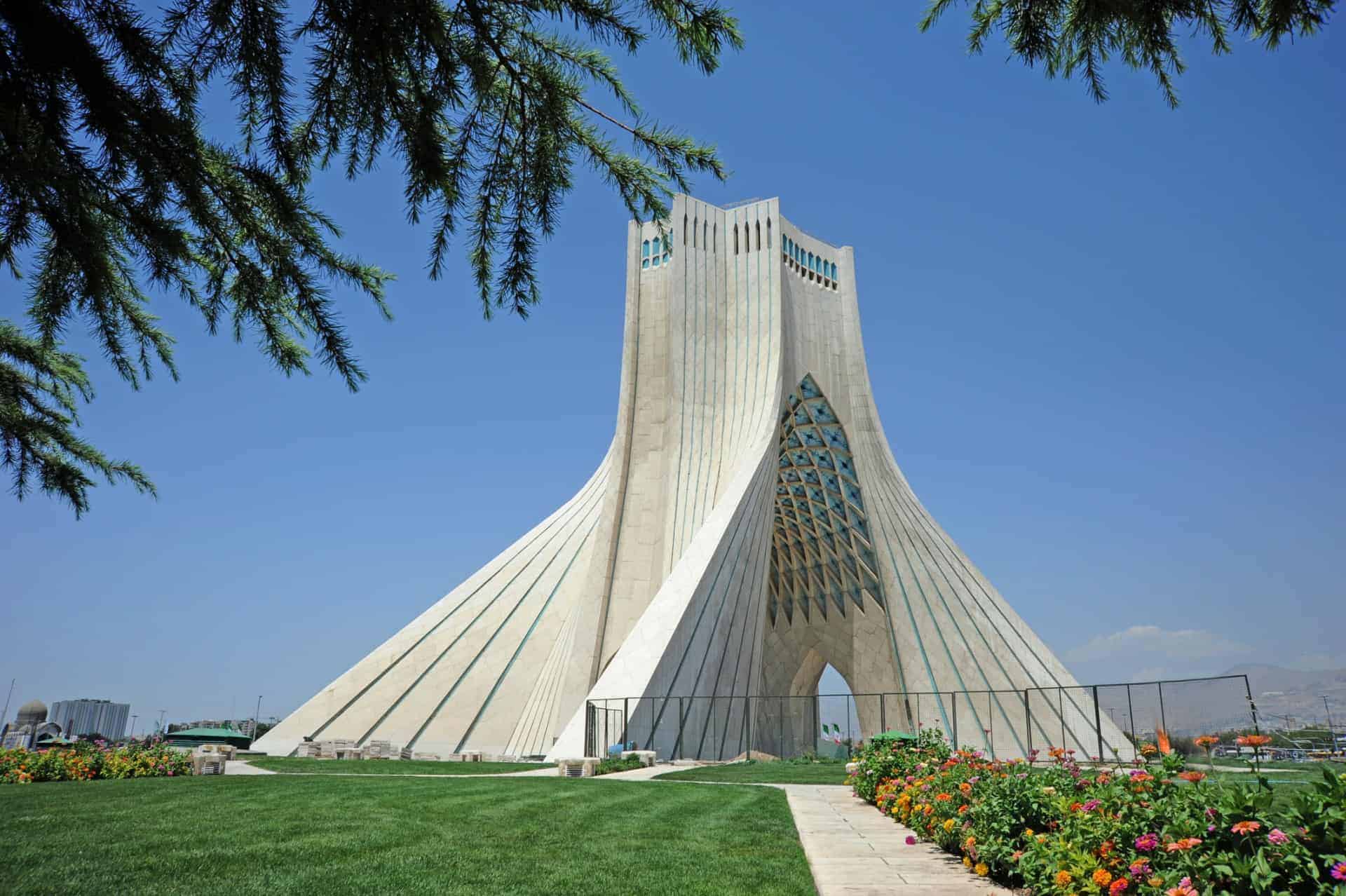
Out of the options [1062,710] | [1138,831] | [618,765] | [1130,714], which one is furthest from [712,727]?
[1138,831]

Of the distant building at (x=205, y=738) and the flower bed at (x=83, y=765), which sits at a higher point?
the flower bed at (x=83, y=765)

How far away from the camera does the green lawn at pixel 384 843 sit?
4.40 meters

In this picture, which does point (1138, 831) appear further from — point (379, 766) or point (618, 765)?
point (379, 766)

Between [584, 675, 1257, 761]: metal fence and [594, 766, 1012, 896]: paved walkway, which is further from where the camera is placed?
[584, 675, 1257, 761]: metal fence

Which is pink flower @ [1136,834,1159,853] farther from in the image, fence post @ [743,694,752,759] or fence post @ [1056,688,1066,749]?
fence post @ [1056,688,1066,749]

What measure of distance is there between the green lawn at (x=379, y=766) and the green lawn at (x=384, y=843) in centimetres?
441

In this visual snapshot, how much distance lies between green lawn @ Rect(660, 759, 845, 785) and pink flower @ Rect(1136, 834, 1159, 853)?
899cm

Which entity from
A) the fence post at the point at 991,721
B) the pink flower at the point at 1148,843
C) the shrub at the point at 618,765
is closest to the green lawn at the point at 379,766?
the shrub at the point at 618,765

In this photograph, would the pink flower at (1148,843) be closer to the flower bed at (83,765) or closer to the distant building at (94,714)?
the flower bed at (83,765)

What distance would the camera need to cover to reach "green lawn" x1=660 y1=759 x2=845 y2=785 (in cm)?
1273

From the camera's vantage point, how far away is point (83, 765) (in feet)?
35.6

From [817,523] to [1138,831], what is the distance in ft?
96.9

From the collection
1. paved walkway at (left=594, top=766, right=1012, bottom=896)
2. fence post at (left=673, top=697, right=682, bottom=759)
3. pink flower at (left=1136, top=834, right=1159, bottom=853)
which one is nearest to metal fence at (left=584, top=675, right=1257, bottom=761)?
fence post at (left=673, top=697, right=682, bottom=759)

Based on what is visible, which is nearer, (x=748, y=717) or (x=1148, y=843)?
(x=1148, y=843)
